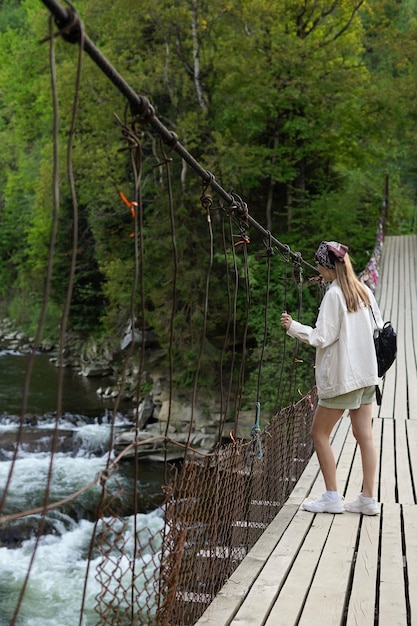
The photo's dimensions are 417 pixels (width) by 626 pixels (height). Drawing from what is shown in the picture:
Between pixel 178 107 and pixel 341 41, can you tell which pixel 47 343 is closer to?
pixel 178 107

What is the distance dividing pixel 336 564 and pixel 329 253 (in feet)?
3.95

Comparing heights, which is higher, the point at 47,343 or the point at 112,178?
the point at 112,178

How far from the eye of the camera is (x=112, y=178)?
49.3 ft

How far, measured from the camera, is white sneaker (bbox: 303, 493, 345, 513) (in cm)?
318

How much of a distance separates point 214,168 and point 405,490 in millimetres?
10498

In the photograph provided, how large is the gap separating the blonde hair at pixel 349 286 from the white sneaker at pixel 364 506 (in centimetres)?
84

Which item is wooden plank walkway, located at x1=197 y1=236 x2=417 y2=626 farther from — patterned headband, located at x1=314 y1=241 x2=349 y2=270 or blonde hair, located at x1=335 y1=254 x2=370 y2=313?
patterned headband, located at x1=314 y1=241 x2=349 y2=270

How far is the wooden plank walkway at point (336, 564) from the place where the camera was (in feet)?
7.19

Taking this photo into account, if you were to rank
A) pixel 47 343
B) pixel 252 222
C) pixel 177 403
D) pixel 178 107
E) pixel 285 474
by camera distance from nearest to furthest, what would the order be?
pixel 252 222 < pixel 285 474 < pixel 177 403 < pixel 178 107 < pixel 47 343

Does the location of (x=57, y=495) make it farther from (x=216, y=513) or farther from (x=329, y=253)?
(x=216, y=513)

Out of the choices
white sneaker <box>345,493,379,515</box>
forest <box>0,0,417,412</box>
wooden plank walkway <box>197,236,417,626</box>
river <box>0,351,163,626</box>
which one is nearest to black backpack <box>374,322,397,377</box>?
white sneaker <box>345,493,379,515</box>

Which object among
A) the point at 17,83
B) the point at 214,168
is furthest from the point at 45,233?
the point at 214,168

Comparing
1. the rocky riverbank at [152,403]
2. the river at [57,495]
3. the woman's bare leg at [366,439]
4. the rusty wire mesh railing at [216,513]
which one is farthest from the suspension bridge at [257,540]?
the rocky riverbank at [152,403]

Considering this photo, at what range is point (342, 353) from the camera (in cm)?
297
